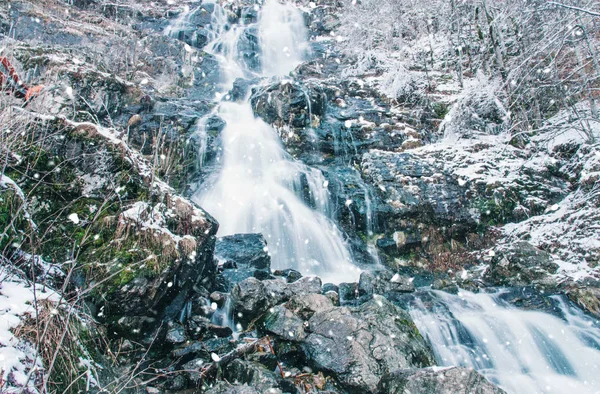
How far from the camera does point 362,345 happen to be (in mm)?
4254

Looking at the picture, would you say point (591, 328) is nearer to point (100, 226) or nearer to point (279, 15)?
point (100, 226)

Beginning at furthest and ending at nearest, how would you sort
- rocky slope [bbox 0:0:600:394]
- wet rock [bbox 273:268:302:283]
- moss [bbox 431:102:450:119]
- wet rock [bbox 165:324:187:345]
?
moss [bbox 431:102:450:119] < wet rock [bbox 273:268:302:283] < wet rock [bbox 165:324:187:345] < rocky slope [bbox 0:0:600:394]

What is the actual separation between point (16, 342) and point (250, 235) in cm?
662

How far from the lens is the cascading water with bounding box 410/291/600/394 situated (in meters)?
4.89

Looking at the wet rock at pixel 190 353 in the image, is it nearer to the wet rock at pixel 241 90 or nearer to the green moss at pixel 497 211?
the green moss at pixel 497 211

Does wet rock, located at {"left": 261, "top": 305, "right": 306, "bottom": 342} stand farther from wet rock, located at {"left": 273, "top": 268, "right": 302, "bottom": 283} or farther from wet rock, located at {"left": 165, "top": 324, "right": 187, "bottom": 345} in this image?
wet rock, located at {"left": 273, "top": 268, "right": 302, "bottom": 283}

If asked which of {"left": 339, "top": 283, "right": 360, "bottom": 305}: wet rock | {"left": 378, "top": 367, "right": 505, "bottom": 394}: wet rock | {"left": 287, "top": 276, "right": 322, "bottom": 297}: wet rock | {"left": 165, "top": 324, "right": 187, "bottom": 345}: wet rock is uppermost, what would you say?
{"left": 378, "top": 367, "right": 505, "bottom": 394}: wet rock

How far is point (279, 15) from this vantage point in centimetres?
2981

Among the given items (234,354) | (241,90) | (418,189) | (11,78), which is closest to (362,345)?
(234,354)

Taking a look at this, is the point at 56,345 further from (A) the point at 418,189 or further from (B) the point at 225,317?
(A) the point at 418,189

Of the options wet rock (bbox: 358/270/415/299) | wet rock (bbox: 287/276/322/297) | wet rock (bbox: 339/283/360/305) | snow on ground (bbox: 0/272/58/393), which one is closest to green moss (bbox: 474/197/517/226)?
wet rock (bbox: 358/270/415/299)

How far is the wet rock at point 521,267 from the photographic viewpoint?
724 cm

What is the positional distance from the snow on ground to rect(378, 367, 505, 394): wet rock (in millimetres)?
3109

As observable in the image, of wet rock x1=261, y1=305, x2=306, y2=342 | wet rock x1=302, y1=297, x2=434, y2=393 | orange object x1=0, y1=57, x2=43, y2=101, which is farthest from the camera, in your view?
wet rock x1=261, y1=305, x2=306, y2=342
